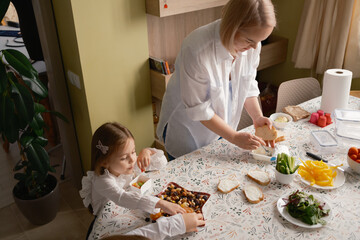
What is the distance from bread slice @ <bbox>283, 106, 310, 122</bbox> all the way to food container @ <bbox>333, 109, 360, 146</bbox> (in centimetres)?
17

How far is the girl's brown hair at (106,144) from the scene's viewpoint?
1.39 metres

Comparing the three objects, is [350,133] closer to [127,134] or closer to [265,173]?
[265,173]

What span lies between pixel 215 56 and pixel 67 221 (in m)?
1.68

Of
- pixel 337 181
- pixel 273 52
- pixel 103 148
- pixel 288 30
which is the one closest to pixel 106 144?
pixel 103 148

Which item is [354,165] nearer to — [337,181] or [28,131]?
[337,181]

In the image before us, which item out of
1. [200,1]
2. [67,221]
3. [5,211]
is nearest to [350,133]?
[200,1]

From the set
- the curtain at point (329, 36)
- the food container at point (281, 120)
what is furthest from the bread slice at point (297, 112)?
the curtain at point (329, 36)

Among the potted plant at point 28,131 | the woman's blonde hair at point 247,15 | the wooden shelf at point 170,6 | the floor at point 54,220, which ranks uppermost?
the woman's blonde hair at point 247,15

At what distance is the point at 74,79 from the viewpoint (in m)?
2.28

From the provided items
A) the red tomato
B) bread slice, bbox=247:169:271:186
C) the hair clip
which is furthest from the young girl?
the red tomato

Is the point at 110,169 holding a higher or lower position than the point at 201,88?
lower

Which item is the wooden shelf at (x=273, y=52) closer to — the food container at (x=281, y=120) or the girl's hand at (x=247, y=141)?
the food container at (x=281, y=120)

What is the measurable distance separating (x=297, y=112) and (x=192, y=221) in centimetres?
107

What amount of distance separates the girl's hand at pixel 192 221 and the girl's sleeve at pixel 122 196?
0.45 feet
